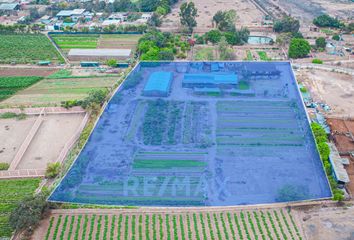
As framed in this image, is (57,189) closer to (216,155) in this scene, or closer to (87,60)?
(216,155)

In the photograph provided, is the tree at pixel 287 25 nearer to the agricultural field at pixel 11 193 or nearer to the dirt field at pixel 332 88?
the dirt field at pixel 332 88

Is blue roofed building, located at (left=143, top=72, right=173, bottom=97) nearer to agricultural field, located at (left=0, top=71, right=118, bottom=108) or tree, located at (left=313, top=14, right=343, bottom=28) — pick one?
agricultural field, located at (left=0, top=71, right=118, bottom=108)

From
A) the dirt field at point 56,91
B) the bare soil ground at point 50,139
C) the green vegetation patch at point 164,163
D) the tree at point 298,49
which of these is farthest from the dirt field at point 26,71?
the tree at point 298,49

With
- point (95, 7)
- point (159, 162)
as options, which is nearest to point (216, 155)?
point (159, 162)

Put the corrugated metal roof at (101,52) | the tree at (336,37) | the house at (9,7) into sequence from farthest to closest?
the house at (9,7) < the tree at (336,37) < the corrugated metal roof at (101,52)

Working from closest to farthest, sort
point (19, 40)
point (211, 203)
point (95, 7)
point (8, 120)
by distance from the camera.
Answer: point (211, 203) → point (8, 120) → point (19, 40) → point (95, 7)

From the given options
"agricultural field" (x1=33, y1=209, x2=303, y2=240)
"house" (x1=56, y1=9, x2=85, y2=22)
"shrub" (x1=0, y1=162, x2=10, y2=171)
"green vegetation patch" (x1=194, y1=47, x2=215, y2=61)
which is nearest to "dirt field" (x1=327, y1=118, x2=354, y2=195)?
"agricultural field" (x1=33, y1=209, x2=303, y2=240)
